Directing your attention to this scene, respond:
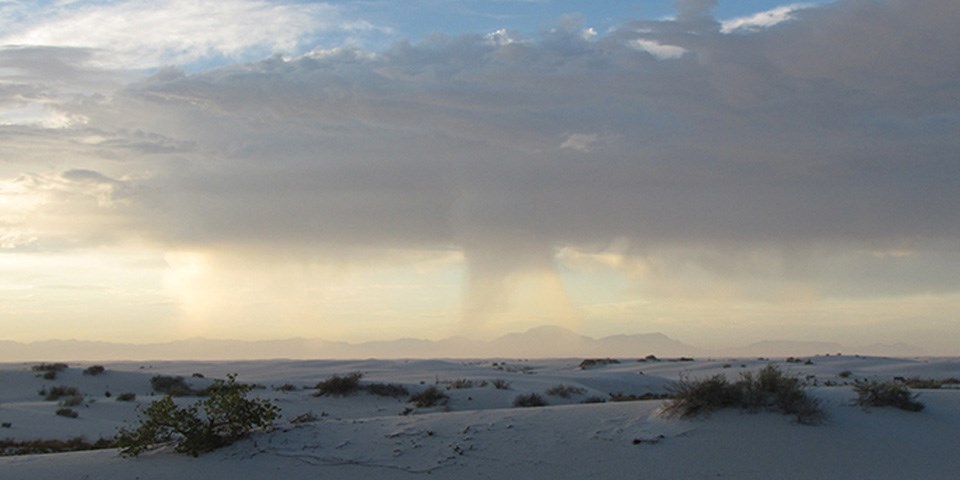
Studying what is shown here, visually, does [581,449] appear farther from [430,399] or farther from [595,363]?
[595,363]

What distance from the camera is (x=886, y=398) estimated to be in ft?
44.9

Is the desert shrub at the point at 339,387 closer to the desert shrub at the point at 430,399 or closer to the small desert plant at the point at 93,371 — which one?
the desert shrub at the point at 430,399

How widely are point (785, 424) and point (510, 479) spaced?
15.0 ft

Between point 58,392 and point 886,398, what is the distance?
1132 inches

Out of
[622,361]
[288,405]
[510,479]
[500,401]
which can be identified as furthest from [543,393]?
[622,361]

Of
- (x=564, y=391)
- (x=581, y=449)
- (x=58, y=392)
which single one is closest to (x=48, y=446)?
(x=581, y=449)

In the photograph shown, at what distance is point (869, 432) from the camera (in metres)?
12.5

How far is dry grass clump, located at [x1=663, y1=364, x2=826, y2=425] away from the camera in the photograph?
1300 cm

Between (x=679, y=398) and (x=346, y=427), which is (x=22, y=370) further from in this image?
(x=679, y=398)

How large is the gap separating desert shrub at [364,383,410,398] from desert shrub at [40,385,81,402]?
11.5 metres

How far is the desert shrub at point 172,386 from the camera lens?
31.2m

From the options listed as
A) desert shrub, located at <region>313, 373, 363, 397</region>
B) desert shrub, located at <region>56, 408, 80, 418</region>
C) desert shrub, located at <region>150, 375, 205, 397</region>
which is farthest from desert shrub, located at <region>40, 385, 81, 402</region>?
desert shrub, located at <region>313, 373, 363, 397</region>

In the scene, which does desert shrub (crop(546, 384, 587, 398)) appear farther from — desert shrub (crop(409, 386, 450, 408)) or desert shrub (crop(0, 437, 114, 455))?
desert shrub (crop(0, 437, 114, 455))

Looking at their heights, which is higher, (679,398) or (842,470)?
(679,398)
